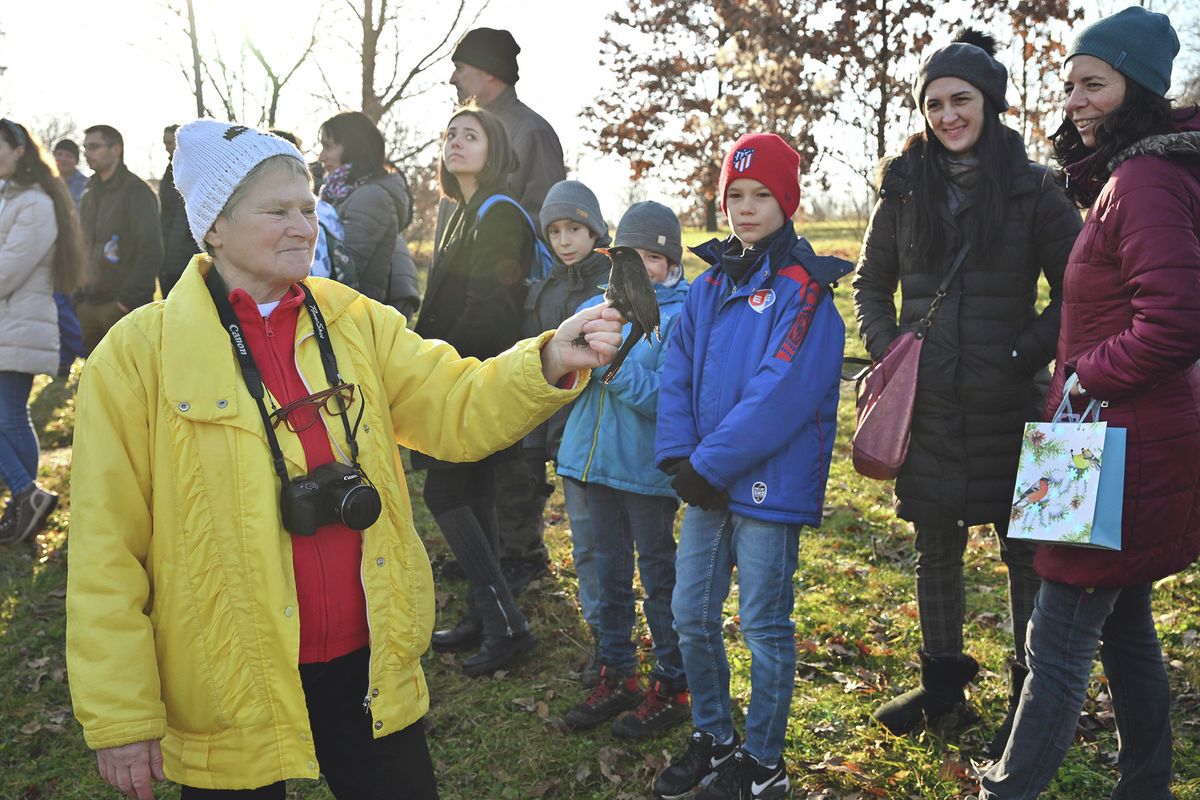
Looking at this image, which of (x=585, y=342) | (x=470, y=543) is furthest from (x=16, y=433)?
(x=585, y=342)

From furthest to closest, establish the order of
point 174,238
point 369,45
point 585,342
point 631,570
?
point 369,45, point 174,238, point 631,570, point 585,342

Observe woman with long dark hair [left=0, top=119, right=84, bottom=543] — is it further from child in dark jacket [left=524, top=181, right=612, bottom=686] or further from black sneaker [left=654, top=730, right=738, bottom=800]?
black sneaker [left=654, top=730, right=738, bottom=800]

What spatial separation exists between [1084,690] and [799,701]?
143 centimetres

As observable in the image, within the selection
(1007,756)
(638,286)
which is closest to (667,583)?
(1007,756)

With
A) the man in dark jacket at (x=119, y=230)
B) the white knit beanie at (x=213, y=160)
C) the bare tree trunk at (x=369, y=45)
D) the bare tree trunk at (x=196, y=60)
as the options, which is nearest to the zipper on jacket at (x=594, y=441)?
the white knit beanie at (x=213, y=160)

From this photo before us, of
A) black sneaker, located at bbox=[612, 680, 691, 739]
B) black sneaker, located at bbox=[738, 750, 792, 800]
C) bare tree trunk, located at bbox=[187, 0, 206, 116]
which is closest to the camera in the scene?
black sneaker, located at bbox=[738, 750, 792, 800]

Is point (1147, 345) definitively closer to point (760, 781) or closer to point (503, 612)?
point (760, 781)

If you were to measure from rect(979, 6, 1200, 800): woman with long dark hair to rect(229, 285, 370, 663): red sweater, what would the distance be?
1978mm

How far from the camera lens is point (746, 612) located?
10.7 feet

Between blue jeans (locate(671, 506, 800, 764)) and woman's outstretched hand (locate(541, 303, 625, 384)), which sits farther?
blue jeans (locate(671, 506, 800, 764))

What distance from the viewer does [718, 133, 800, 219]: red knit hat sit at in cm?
331

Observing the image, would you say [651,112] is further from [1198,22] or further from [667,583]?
[667,583]

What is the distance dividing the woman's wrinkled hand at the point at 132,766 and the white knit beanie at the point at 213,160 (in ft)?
3.84

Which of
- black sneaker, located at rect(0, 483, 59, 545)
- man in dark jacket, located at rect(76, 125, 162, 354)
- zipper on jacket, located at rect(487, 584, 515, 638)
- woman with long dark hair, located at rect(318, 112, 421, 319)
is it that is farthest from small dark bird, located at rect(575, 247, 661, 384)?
man in dark jacket, located at rect(76, 125, 162, 354)
